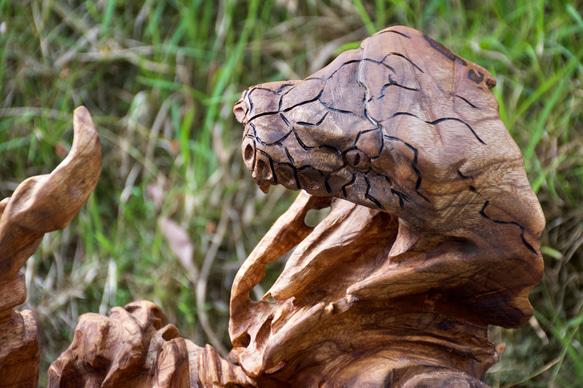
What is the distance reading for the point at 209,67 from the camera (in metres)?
1.57

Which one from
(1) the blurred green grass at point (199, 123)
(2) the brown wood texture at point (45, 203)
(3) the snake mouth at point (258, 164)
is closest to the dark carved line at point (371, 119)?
(3) the snake mouth at point (258, 164)

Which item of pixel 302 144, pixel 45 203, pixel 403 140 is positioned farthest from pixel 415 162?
pixel 45 203

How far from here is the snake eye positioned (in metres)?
0.57

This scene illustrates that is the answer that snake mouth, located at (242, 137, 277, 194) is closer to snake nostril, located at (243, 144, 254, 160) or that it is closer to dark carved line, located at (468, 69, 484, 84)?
snake nostril, located at (243, 144, 254, 160)

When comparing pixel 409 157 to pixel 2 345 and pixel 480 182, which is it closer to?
pixel 480 182

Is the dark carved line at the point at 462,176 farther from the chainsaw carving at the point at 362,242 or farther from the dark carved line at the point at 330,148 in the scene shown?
the dark carved line at the point at 330,148

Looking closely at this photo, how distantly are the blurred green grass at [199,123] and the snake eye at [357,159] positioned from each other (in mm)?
689

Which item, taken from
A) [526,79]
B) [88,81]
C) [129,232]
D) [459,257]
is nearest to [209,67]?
[88,81]

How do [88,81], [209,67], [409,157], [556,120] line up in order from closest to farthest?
[409,157] < [556,120] < [209,67] < [88,81]

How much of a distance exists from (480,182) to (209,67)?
3.80 feet

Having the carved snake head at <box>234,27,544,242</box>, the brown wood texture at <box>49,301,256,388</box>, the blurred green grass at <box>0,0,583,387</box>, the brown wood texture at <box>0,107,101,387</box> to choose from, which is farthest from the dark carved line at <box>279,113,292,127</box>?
the blurred green grass at <box>0,0,583,387</box>

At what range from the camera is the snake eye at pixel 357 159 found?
57 centimetres

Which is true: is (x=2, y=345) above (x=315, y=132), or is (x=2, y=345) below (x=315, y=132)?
below

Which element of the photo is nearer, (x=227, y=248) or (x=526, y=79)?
(x=526, y=79)
